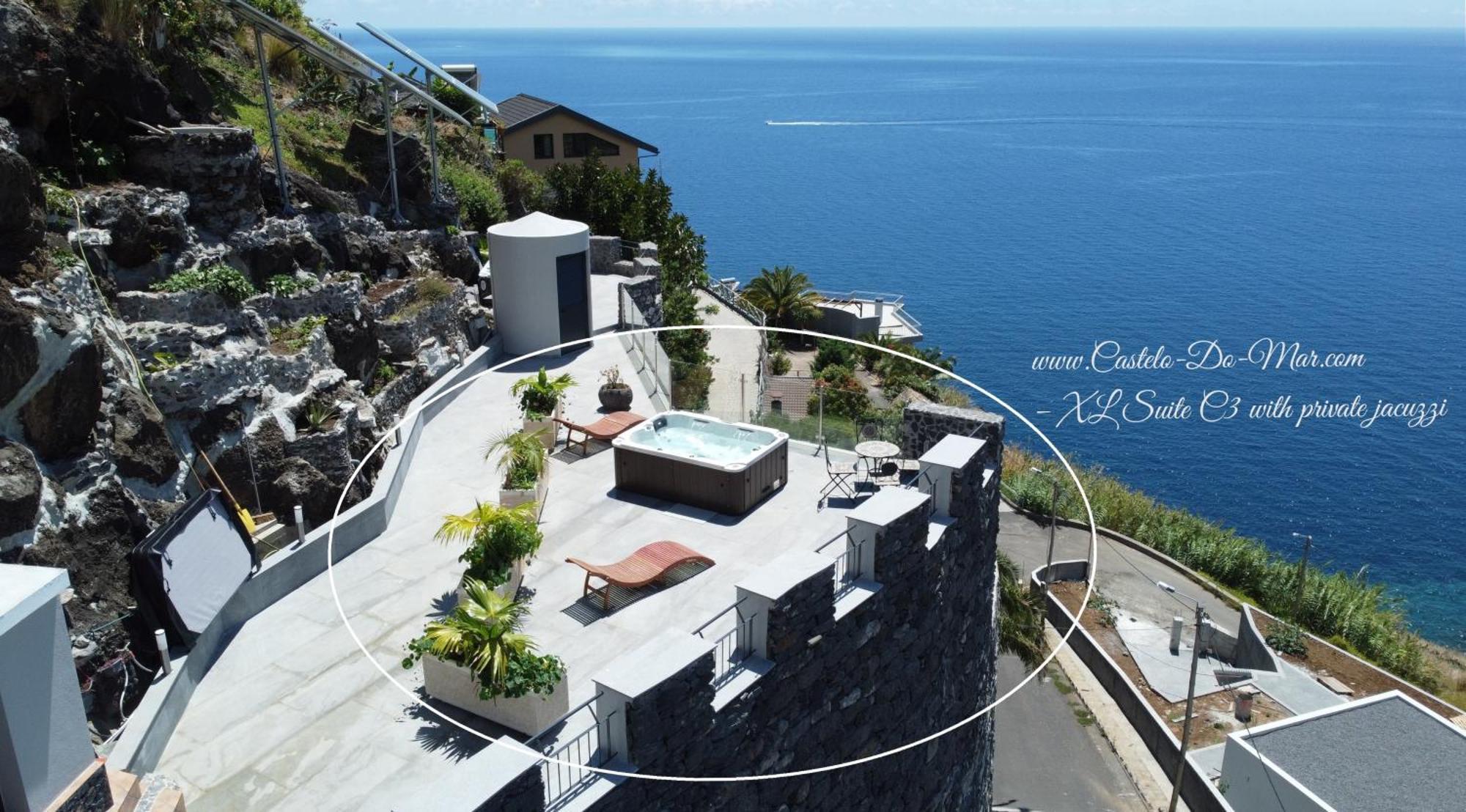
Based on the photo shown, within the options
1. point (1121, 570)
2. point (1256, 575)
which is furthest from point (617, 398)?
point (1256, 575)

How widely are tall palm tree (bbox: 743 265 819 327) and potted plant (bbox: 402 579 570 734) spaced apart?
51522 mm

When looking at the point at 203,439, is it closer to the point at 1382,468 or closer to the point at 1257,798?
the point at 1257,798

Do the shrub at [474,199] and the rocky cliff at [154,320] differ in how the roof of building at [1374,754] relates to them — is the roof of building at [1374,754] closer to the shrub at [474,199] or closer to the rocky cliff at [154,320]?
the rocky cliff at [154,320]

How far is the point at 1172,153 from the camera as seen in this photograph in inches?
6575

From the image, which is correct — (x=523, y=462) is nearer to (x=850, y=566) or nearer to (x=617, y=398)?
(x=617, y=398)

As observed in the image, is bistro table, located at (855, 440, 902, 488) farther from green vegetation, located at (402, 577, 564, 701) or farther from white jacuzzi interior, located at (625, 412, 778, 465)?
green vegetation, located at (402, 577, 564, 701)

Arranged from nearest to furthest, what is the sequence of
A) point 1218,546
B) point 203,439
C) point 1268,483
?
1. point 203,439
2. point 1218,546
3. point 1268,483

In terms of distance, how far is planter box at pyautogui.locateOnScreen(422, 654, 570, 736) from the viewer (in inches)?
430

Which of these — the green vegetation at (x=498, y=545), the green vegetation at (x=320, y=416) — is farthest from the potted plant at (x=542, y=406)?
the green vegetation at (x=498, y=545)

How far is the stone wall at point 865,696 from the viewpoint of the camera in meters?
9.65

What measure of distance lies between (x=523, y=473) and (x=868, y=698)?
649 cm

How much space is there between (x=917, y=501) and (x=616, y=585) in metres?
4.11

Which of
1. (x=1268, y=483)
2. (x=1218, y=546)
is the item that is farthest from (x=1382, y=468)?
(x=1218, y=546)

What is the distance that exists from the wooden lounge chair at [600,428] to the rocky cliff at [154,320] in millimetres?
3567
